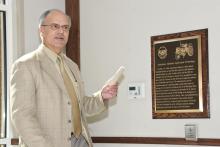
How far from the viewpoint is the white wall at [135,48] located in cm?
317

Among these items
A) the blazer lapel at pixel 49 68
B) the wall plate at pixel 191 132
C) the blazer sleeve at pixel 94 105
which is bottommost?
the wall plate at pixel 191 132

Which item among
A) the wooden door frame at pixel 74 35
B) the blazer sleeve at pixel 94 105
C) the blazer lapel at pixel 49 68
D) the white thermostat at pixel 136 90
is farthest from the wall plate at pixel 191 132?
the wooden door frame at pixel 74 35

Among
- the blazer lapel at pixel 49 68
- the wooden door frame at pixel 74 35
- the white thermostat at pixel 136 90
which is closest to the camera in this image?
the blazer lapel at pixel 49 68

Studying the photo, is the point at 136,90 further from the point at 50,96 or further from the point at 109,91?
the point at 50,96

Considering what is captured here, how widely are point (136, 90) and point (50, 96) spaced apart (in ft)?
3.71

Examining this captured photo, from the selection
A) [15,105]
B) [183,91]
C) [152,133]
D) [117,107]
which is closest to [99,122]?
[117,107]

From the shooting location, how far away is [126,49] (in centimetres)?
371

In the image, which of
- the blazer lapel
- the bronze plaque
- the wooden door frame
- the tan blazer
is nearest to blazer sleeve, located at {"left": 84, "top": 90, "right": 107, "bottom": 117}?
the tan blazer

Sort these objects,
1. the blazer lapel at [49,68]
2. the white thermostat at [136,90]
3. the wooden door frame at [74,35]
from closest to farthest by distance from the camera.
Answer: the blazer lapel at [49,68]
the white thermostat at [136,90]
the wooden door frame at [74,35]

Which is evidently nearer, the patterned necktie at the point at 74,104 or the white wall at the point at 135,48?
the patterned necktie at the point at 74,104

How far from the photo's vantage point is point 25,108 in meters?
2.46

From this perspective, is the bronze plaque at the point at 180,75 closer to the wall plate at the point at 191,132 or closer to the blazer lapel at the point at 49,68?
the wall plate at the point at 191,132

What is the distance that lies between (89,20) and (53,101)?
1563 mm

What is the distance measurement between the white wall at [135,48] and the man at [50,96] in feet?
2.41
